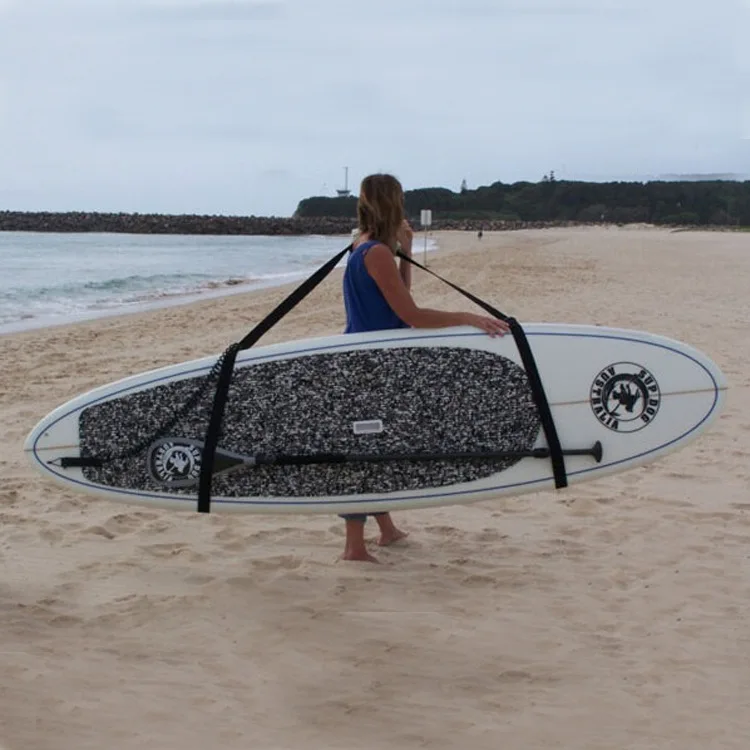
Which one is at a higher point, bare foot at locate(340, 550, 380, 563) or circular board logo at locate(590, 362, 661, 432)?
circular board logo at locate(590, 362, 661, 432)

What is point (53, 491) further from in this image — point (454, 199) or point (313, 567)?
point (454, 199)

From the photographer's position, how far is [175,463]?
353cm

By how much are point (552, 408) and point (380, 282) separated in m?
0.78

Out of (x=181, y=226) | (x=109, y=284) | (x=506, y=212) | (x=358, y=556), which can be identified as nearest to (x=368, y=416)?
(x=358, y=556)

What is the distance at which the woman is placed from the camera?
133 inches

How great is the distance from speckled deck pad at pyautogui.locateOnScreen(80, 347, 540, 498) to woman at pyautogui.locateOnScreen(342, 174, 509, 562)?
12cm

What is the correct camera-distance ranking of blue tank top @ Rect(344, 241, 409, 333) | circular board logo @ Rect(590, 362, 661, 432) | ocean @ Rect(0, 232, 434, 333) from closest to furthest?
blue tank top @ Rect(344, 241, 409, 333), circular board logo @ Rect(590, 362, 661, 432), ocean @ Rect(0, 232, 434, 333)

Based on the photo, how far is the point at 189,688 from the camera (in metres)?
2.63

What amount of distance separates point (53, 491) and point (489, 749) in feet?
8.86

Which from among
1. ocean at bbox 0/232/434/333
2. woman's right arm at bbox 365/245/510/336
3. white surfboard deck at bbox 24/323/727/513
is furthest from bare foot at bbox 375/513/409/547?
ocean at bbox 0/232/434/333

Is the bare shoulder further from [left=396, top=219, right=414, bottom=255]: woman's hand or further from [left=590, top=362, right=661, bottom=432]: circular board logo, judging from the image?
[left=590, top=362, right=661, bottom=432]: circular board logo

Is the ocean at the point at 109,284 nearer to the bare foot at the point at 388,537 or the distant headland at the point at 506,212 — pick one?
the bare foot at the point at 388,537

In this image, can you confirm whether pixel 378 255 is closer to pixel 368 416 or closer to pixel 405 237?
pixel 405 237

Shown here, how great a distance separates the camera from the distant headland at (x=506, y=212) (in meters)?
85.1
